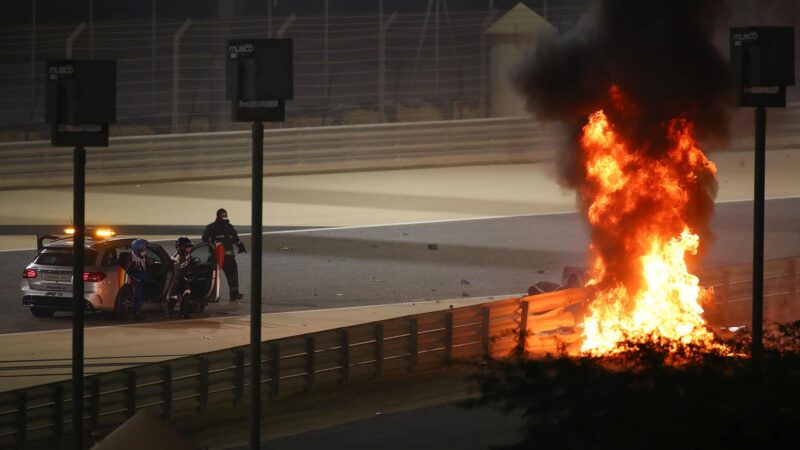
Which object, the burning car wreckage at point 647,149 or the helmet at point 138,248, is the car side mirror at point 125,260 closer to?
the helmet at point 138,248

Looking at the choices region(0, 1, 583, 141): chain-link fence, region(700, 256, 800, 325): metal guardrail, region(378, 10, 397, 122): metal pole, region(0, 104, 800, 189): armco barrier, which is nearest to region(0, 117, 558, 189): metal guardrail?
region(0, 104, 800, 189): armco barrier

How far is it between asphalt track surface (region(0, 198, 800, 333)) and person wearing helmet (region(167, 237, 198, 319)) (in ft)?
1.04

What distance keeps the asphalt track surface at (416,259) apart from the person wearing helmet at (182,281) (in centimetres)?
32

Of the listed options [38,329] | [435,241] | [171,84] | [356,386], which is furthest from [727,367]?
[171,84]

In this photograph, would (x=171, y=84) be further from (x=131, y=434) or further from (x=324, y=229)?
(x=131, y=434)

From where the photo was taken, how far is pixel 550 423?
392 inches

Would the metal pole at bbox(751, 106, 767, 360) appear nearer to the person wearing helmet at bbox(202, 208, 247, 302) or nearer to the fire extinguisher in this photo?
the fire extinguisher

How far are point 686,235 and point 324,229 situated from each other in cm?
1185

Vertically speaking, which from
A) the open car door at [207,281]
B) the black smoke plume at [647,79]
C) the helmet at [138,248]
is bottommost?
the open car door at [207,281]

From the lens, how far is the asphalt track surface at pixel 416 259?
22.8m

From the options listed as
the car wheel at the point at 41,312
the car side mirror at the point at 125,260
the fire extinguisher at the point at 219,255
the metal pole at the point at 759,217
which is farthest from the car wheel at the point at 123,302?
the metal pole at the point at 759,217

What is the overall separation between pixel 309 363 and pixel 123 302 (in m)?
5.17

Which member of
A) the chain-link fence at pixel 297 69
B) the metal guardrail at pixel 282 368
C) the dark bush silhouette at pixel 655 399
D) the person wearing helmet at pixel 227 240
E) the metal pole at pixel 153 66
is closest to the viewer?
the dark bush silhouette at pixel 655 399

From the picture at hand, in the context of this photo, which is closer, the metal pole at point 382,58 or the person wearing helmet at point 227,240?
the person wearing helmet at point 227,240
